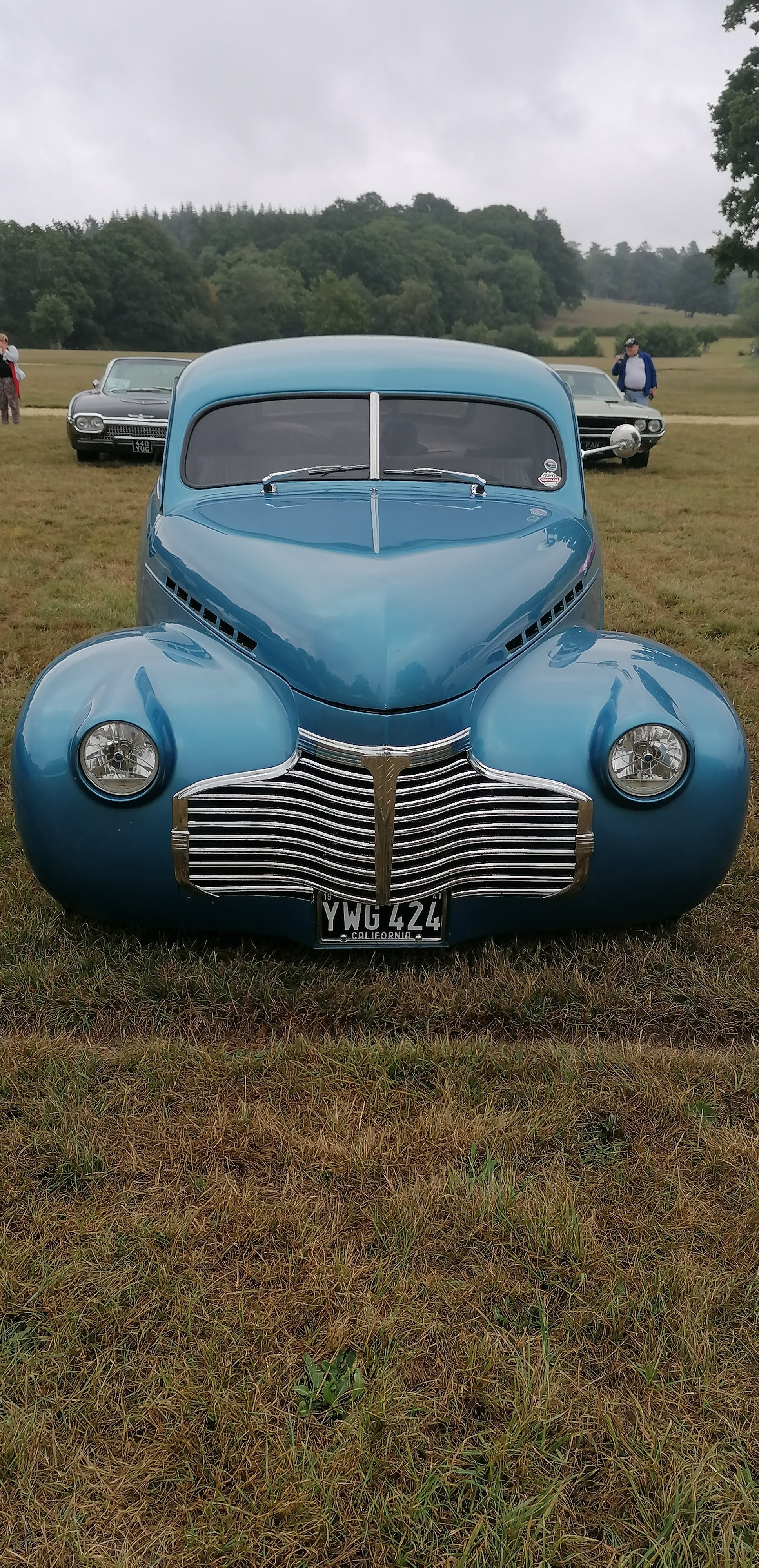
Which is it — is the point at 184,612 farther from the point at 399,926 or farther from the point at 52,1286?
the point at 52,1286

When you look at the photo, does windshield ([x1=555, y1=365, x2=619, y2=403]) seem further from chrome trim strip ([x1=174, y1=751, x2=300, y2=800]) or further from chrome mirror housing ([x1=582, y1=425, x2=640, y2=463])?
chrome trim strip ([x1=174, y1=751, x2=300, y2=800])

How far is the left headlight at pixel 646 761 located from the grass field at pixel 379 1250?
0.58 metres

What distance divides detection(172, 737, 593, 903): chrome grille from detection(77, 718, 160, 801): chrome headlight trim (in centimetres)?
11

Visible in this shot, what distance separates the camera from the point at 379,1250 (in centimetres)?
203

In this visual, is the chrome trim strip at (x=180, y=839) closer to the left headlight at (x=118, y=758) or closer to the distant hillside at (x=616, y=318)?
the left headlight at (x=118, y=758)

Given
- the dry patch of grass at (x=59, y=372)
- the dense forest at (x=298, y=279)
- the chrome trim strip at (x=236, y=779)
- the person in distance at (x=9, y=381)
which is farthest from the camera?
the dense forest at (x=298, y=279)

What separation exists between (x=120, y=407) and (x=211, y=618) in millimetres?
9521

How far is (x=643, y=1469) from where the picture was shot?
1615mm

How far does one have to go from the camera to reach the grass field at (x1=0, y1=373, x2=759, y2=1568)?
1562 mm

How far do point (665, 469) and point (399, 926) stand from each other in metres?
11.9

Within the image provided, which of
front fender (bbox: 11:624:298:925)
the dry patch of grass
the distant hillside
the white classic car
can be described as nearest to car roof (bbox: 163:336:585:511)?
front fender (bbox: 11:624:298:925)

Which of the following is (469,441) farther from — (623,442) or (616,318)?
(616,318)

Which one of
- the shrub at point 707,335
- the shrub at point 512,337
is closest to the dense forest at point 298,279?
the shrub at point 512,337

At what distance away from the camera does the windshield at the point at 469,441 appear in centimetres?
375
